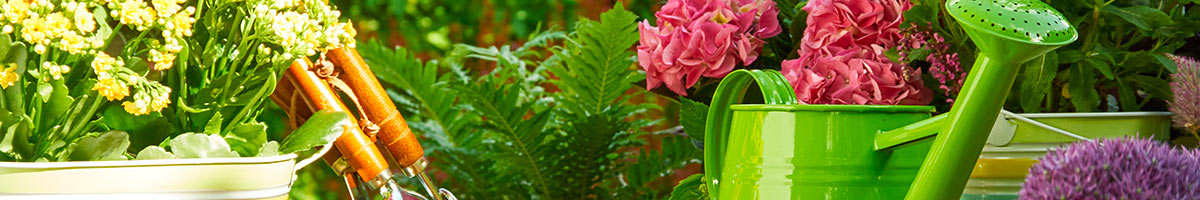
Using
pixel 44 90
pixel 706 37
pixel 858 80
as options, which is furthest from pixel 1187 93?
pixel 44 90

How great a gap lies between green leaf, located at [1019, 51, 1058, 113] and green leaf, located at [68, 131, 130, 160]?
45 cm

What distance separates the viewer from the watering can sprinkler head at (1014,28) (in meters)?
0.35

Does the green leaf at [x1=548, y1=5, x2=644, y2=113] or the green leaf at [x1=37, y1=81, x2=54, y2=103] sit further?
the green leaf at [x1=548, y1=5, x2=644, y2=113]

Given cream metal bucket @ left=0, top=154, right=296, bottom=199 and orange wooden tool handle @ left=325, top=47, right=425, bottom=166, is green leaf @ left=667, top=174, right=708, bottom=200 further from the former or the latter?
cream metal bucket @ left=0, top=154, right=296, bottom=199

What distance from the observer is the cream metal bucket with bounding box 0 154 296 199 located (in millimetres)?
393

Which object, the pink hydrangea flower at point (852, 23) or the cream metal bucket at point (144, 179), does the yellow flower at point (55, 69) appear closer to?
the cream metal bucket at point (144, 179)

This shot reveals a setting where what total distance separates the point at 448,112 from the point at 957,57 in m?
0.71

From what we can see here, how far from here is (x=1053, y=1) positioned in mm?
524

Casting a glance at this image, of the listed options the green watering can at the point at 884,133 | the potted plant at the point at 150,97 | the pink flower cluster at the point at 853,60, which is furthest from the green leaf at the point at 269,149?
the pink flower cluster at the point at 853,60

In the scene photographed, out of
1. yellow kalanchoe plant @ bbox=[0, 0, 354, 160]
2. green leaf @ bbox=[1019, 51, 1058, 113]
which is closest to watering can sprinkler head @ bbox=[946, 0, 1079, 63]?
green leaf @ bbox=[1019, 51, 1058, 113]

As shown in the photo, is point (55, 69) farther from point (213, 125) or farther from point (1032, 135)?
point (1032, 135)

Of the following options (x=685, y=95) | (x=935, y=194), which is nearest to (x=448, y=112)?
(x=685, y=95)

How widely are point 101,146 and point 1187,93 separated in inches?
20.3

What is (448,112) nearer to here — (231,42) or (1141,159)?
(231,42)
